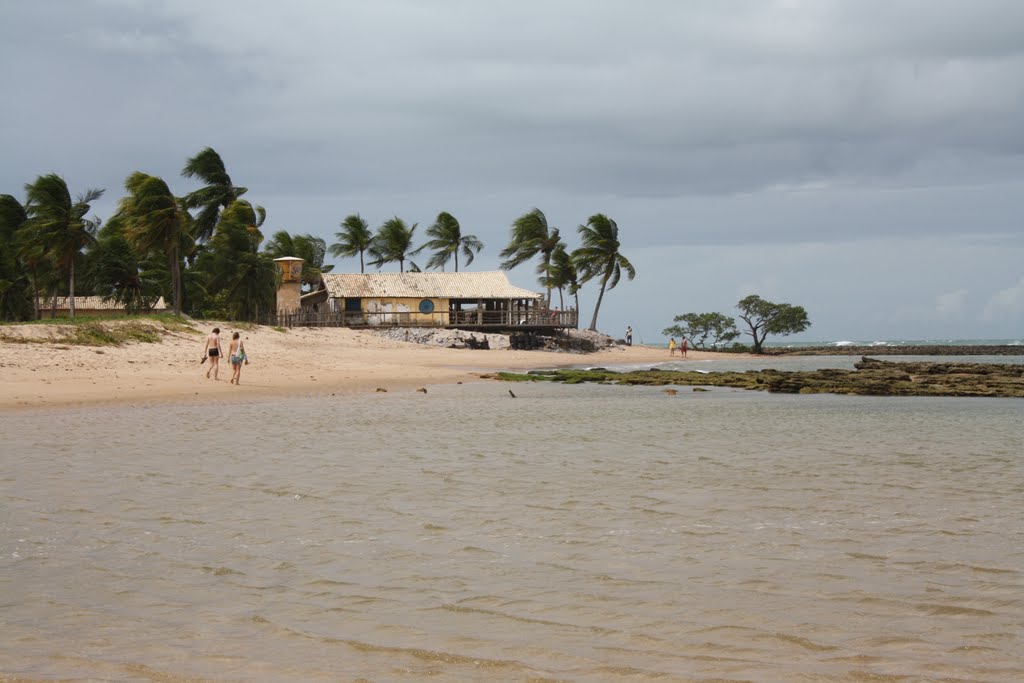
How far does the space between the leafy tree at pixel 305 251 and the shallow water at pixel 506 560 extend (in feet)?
179

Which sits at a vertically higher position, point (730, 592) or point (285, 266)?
point (285, 266)

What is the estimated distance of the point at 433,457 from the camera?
473 inches

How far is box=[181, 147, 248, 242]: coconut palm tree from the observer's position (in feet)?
187

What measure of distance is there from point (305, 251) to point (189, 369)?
46.6 meters

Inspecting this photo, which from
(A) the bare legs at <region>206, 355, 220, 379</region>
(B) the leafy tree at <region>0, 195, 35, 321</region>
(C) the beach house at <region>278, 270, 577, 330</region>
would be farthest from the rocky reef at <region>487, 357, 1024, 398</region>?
(B) the leafy tree at <region>0, 195, 35, 321</region>

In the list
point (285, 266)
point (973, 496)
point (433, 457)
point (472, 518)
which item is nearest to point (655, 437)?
point (433, 457)

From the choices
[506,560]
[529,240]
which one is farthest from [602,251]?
[506,560]

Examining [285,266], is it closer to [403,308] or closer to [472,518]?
[403,308]

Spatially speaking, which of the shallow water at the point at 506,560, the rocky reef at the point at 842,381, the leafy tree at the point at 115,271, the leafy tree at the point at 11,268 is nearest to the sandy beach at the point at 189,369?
the rocky reef at the point at 842,381

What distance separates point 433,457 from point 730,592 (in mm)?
6773

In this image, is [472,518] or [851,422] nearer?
[472,518]

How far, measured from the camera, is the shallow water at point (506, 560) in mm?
4520

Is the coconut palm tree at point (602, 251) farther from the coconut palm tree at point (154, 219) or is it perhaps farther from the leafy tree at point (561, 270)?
the coconut palm tree at point (154, 219)

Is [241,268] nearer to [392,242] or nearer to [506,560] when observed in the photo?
Answer: [392,242]
